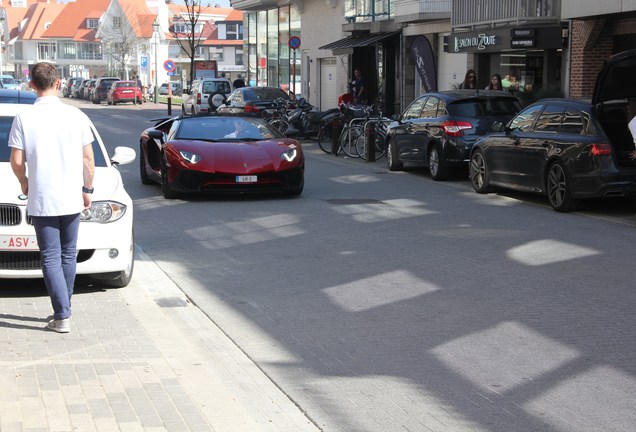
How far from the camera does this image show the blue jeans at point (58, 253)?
7.18 meters

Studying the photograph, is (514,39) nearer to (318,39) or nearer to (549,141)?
(549,141)

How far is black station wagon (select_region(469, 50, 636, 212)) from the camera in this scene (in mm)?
14039

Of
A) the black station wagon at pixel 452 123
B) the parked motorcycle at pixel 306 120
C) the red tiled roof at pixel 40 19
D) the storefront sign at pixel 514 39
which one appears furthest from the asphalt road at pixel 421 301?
the red tiled roof at pixel 40 19

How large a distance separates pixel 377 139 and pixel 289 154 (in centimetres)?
881

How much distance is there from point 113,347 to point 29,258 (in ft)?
6.44

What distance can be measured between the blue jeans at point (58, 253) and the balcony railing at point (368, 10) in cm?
3161

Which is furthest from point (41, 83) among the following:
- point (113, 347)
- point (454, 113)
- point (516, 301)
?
point (454, 113)

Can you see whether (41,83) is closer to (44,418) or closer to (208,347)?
(208,347)

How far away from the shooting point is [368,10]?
3978 centimetres

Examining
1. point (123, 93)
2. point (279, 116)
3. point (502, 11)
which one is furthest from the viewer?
point (123, 93)

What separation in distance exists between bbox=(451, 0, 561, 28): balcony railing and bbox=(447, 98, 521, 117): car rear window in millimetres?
8115

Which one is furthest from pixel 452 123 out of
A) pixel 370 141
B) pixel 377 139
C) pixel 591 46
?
pixel 591 46

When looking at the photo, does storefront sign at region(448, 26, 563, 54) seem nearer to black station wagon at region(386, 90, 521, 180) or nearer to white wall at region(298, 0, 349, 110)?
black station wagon at region(386, 90, 521, 180)

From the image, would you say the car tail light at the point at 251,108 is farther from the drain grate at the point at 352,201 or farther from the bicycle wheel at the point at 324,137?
the drain grate at the point at 352,201
